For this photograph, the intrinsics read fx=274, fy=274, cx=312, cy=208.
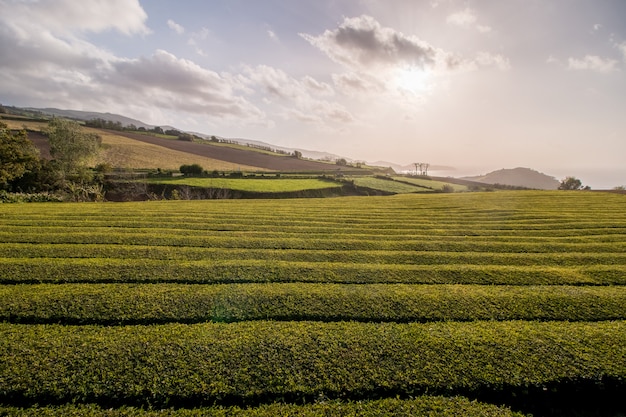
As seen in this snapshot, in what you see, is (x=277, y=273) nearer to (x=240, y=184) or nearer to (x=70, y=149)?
(x=240, y=184)

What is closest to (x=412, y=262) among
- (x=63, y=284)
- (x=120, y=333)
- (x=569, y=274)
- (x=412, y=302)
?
(x=412, y=302)

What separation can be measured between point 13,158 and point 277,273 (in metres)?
38.6

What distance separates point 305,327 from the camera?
7.45 m

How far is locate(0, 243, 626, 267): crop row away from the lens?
1222 cm

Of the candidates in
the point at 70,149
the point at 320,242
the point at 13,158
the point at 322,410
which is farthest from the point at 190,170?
the point at 322,410

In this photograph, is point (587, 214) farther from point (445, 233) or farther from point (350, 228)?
point (350, 228)

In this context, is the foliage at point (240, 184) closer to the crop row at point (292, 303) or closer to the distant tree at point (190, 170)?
the distant tree at point (190, 170)

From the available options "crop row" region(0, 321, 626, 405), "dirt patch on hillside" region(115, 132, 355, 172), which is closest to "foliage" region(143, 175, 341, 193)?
"dirt patch on hillside" region(115, 132, 355, 172)

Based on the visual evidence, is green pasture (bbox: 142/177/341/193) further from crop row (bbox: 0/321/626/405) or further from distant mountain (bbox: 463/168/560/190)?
distant mountain (bbox: 463/168/560/190)

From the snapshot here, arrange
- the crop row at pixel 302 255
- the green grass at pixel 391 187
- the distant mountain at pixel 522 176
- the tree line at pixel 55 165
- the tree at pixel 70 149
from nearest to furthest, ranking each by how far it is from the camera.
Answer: the crop row at pixel 302 255 → the tree line at pixel 55 165 → the tree at pixel 70 149 → the green grass at pixel 391 187 → the distant mountain at pixel 522 176

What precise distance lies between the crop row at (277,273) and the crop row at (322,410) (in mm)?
5030

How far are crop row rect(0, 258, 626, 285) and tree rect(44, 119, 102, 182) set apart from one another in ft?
124

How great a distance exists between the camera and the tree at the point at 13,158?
97.4 ft

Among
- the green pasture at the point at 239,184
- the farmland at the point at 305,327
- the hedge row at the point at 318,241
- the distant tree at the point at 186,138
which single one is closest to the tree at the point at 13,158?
the green pasture at the point at 239,184
